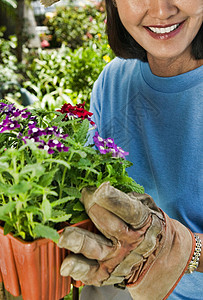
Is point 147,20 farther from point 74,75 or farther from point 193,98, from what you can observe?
point 74,75

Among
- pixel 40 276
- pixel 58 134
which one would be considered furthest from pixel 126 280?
pixel 58 134

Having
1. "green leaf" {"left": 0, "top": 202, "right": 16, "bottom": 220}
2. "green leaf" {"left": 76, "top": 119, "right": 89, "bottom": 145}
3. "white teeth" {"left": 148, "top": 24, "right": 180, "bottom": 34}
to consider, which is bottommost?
"green leaf" {"left": 0, "top": 202, "right": 16, "bottom": 220}

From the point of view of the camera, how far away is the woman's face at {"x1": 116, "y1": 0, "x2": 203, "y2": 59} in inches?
44.6

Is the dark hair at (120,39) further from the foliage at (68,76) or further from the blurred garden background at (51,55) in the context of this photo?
the foliage at (68,76)

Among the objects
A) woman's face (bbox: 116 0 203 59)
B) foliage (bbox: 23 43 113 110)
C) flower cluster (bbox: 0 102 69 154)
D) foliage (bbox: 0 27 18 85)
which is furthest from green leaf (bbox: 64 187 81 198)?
foliage (bbox: 0 27 18 85)

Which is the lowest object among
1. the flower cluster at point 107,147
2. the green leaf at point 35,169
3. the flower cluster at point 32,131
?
the flower cluster at point 107,147

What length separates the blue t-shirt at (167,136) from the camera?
4.46ft

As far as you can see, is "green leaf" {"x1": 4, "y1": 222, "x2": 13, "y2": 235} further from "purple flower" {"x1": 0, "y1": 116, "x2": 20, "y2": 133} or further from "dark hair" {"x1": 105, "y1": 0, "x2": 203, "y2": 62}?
"dark hair" {"x1": 105, "y1": 0, "x2": 203, "y2": 62}

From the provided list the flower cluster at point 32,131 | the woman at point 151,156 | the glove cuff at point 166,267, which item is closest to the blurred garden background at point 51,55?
the woman at point 151,156

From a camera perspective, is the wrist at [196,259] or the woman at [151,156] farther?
the wrist at [196,259]

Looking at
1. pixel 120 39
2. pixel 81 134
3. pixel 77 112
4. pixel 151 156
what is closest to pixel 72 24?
pixel 120 39

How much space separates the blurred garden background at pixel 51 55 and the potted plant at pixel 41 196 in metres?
1.70

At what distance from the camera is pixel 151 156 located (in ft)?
4.81

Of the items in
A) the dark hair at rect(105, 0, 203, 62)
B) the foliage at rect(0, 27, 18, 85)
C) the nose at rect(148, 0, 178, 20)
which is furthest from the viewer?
the foliage at rect(0, 27, 18, 85)
